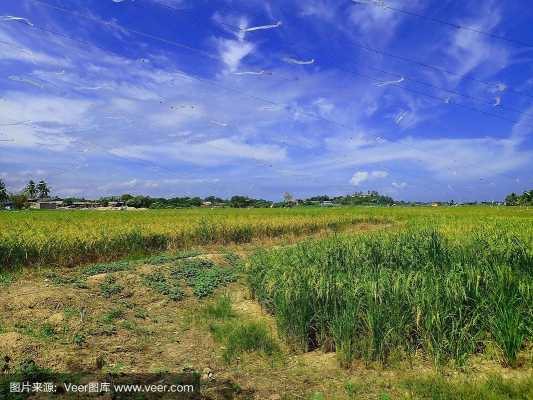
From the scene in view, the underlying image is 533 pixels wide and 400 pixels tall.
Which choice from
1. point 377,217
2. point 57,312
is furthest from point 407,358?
point 377,217

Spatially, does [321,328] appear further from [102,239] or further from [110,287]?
[102,239]

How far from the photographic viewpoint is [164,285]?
11.6 metres

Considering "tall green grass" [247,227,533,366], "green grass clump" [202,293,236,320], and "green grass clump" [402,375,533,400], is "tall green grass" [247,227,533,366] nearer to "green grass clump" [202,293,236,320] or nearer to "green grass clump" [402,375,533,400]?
"green grass clump" [402,375,533,400]

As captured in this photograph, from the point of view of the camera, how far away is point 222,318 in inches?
356

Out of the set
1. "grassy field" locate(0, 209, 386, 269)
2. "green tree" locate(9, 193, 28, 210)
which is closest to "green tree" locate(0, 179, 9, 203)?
"green tree" locate(9, 193, 28, 210)

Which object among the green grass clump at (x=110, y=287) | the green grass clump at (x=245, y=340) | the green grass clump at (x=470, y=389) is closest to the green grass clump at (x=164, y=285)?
the green grass clump at (x=110, y=287)

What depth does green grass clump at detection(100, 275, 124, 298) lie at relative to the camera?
34.8 ft

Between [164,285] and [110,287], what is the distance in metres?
1.49

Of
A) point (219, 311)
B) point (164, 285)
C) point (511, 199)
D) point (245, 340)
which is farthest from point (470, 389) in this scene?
point (511, 199)

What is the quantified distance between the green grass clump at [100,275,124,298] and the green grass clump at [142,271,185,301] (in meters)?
0.82

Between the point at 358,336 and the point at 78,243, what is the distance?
14.0m

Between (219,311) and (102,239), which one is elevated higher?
(102,239)

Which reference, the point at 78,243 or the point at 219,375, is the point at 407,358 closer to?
the point at 219,375

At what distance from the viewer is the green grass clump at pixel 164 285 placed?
11.0 meters
